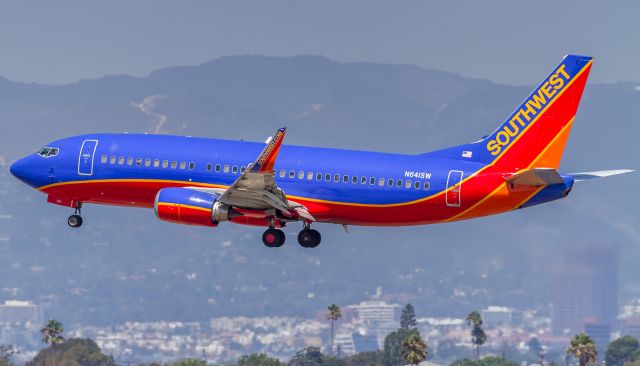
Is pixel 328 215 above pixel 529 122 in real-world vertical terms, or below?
below

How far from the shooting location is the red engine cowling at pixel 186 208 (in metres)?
71.4

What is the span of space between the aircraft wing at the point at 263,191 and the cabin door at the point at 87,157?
10.0 meters

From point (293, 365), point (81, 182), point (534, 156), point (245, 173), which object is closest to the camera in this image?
point (245, 173)

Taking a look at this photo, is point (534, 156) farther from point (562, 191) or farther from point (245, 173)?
point (245, 173)

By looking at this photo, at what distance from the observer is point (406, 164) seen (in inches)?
2879

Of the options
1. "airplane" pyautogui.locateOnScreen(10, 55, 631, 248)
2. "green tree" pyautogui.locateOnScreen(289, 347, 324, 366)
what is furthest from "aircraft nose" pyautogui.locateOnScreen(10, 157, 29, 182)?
"green tree" pyautogui.locateOnScreen(289, 347, 324, 366)

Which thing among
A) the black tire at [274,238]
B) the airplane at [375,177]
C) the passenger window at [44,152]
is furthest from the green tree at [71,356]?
the black tire at [274,238]

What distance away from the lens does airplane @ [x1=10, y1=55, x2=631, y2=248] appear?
2822 inches

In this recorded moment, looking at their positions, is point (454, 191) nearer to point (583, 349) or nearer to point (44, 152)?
Result: point (44, 152)

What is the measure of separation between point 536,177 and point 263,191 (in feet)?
45.8

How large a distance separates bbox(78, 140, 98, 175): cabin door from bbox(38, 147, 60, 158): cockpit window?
2.04 metres

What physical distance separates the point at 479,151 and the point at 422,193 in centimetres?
406

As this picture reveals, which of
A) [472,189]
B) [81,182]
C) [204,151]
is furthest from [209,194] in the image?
[472,189]

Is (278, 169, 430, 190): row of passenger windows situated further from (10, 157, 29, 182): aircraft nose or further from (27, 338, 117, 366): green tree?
(27, 338, 117, 366): green tree
